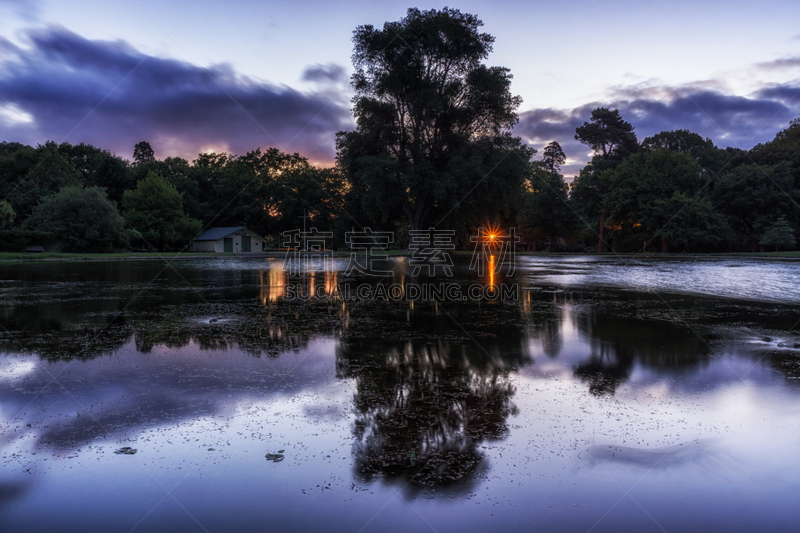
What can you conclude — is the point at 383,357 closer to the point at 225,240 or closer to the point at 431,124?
the point at 431,124

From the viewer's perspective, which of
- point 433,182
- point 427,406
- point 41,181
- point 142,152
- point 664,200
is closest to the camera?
point 427,406

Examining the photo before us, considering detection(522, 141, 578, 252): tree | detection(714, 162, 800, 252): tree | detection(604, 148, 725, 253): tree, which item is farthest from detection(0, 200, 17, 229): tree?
detection(714, 162, 800, 252): tree

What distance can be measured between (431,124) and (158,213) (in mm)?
41579

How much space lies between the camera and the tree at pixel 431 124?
37906 millimetres

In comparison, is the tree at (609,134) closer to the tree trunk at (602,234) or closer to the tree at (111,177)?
the tree trunk at (602,234)

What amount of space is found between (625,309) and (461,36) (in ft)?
115

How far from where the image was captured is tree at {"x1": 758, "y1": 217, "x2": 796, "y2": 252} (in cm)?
4944

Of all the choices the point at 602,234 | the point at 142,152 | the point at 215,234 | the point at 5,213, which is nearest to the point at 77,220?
the point at 5,213

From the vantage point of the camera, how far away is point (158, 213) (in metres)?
64.3

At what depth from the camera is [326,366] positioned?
5.95 meters

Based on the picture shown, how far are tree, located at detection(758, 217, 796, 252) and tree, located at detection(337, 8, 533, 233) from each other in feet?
91.6

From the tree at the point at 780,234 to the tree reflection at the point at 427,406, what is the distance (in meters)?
55.8

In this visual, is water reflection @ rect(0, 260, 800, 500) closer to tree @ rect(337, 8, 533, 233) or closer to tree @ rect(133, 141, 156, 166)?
tree @ rect(337, 8, 533, 233)

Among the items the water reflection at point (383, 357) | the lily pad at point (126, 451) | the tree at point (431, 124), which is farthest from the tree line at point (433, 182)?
the lily pad at point (126, 451)
